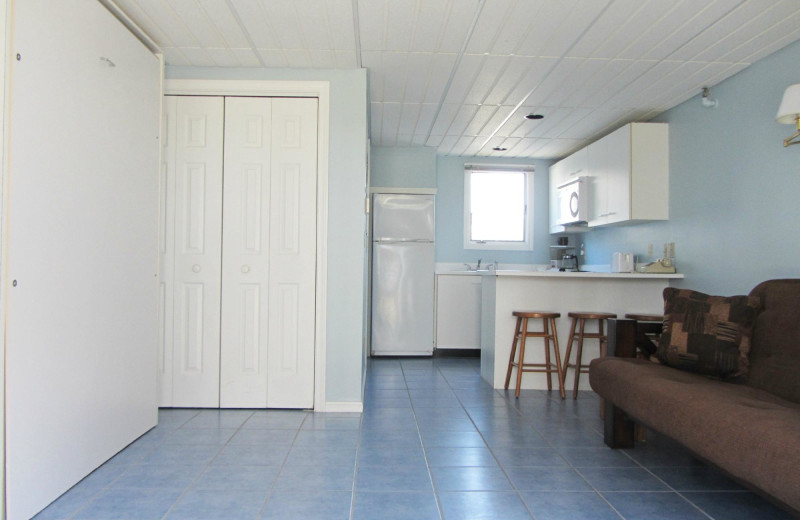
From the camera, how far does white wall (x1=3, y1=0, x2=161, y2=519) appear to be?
1.90m

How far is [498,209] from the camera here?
654 cm

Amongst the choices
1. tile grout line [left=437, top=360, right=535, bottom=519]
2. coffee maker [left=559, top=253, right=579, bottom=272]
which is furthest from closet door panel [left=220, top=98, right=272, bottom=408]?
coffee maker [left=559, top=253, right=579, bottom=272]

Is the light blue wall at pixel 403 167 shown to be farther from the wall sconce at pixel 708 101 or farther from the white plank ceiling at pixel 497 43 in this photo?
the wall sconce at pixel 708 101

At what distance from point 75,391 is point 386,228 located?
3.89 m

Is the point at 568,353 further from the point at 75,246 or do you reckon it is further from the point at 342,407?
the point at 75,246

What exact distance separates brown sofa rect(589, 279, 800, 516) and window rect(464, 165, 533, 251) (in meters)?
3.46

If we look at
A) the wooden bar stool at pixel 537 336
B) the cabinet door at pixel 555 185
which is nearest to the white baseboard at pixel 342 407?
the wooden bar stool at pixel 537 336

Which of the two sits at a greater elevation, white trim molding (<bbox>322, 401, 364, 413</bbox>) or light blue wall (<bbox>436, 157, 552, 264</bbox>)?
light blue wall (<bbox>436, 157, 552, 264</bbox>)

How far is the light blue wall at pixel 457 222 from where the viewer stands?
6445mm

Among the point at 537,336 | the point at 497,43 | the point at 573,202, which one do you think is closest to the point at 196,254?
the point at 497,43

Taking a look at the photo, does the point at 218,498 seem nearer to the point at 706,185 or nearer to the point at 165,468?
the point at 165,468

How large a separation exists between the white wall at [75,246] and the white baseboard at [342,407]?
3.49 feet

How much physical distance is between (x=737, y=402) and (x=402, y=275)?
13.2 feet

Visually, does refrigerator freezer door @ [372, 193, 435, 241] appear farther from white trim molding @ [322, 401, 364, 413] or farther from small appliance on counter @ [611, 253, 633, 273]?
white trim molding @ [322, 401, 364, 413]
